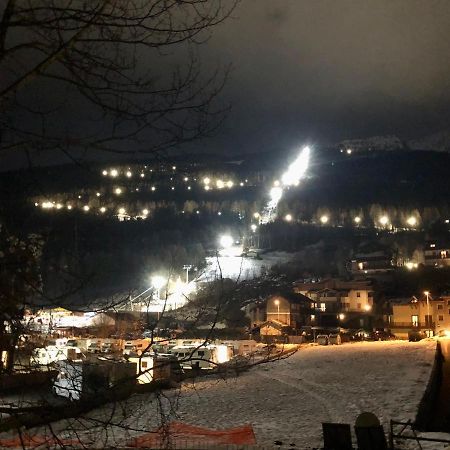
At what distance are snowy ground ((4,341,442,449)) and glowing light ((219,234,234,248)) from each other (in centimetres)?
5047

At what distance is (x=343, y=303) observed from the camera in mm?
45594

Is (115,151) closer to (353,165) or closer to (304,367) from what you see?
(304,367)

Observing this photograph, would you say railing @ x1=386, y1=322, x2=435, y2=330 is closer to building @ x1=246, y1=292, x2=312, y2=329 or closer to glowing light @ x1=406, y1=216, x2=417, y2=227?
building @ x1=246, y1=292, x2=312, y2=329

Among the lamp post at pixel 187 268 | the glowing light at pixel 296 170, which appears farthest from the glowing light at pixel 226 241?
the glowing light at pixel 296 170

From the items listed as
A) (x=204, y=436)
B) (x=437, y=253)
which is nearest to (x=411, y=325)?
(x=437, y=253)

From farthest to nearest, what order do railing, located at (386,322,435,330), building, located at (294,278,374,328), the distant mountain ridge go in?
the distant mountain ridge → building, located at (294,278,374,328) → railing, located at (386,322,435,330)

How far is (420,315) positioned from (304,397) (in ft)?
85.3

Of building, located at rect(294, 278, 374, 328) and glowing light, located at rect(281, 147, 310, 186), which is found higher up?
glowing light, located at rect(281, 147, 310, 186)

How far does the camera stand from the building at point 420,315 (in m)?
37.3

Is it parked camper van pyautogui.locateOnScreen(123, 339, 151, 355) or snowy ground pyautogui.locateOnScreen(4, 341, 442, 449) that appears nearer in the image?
snowy ground pyautogui.locateOnScreen(4, 341, 442, 449)

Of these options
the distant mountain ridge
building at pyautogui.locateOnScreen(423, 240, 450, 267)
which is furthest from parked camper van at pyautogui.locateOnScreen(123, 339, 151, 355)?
the distant mountain ridge

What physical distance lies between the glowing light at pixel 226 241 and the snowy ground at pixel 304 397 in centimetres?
5047

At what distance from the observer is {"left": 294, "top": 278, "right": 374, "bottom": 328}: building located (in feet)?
141

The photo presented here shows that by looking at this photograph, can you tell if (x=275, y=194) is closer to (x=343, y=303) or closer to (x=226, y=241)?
(x=226, y=241)
